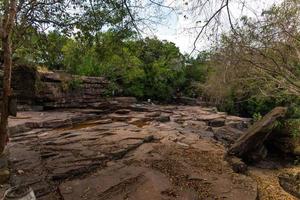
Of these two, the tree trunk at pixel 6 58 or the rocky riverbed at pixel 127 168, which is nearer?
the tree trunk at pixel 6 58

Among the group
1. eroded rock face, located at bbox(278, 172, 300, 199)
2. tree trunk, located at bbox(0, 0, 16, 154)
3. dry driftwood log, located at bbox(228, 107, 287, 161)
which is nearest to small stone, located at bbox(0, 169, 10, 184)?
tree trunk, located at bbox(0, 0, 16, 154)

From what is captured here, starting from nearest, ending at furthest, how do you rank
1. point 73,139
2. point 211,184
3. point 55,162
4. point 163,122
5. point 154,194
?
point 154,194 < point 211,184 < point 55,162 < point 73,139 < point 163,122

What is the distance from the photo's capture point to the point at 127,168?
5656mm

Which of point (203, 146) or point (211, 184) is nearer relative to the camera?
→ point (211, 184)

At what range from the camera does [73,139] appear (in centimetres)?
773

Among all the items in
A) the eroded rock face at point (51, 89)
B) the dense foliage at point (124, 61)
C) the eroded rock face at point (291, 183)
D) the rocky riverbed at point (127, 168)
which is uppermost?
the dense foliage at point (124, 61)

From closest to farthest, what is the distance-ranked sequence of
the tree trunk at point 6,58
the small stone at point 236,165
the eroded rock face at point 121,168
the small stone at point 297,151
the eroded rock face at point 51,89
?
the tree trunk at point 6,58 < the eroded rock face at point 121,168 < the small stone at point 236,165 < the small stone at point 297,151 < the eroded rock face at point 51,89

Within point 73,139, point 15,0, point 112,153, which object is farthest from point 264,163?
point 15,0

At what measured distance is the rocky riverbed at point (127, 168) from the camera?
4699mm

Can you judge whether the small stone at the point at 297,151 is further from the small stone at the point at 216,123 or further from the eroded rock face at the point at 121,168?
the small stone at the point at 216,123

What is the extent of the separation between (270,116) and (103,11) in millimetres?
5824

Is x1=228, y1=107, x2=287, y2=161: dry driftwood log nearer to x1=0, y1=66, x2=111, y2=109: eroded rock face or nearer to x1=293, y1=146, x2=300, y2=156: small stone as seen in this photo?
x1=293, y1=146, x2=300, y2=156: small stone

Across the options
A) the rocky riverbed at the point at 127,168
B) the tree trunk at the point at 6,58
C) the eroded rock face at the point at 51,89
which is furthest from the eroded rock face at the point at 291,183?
the eroded rock face at the point at 51,89

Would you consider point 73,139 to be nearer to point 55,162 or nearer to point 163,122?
point 55,162
